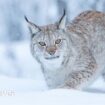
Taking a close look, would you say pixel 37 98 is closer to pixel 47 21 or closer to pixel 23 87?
pixel 23 87

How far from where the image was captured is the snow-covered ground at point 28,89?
7538 millimetres

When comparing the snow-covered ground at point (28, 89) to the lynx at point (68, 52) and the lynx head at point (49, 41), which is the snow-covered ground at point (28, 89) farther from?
the lynx head at point (49, 41)

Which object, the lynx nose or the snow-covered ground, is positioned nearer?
the snow-covered ground

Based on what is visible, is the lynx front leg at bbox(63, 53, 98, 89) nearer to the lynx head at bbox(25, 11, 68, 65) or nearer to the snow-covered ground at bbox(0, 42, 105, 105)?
the snow-covered ground at bbox(0, 42, 105, 105)

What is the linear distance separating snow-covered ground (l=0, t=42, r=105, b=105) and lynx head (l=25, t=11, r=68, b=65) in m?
0.44

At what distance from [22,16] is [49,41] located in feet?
33.4

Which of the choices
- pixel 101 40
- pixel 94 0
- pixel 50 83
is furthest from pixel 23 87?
pixel 94 0

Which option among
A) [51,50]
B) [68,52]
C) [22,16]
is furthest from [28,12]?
[51,50]

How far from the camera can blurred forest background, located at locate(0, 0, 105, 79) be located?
52.6 ft

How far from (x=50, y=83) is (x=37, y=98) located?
1679 millimetres

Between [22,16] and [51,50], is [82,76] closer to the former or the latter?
[51,50]

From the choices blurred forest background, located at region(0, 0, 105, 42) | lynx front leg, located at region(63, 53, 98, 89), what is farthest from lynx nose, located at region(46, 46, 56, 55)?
blurred forest background, located at region(0, 0, 105, 42)

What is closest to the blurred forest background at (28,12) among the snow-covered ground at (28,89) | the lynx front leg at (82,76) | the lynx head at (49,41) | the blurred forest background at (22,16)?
the blurred forest background at (22,16)

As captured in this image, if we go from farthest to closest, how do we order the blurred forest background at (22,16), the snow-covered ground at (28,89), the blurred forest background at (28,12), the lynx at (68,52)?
1. the blurred forest background at (28,12)
2. the blurred forest background at (22,16)
3. the lynx at (68,52)
4. the snow-covered ground at (28,89)
